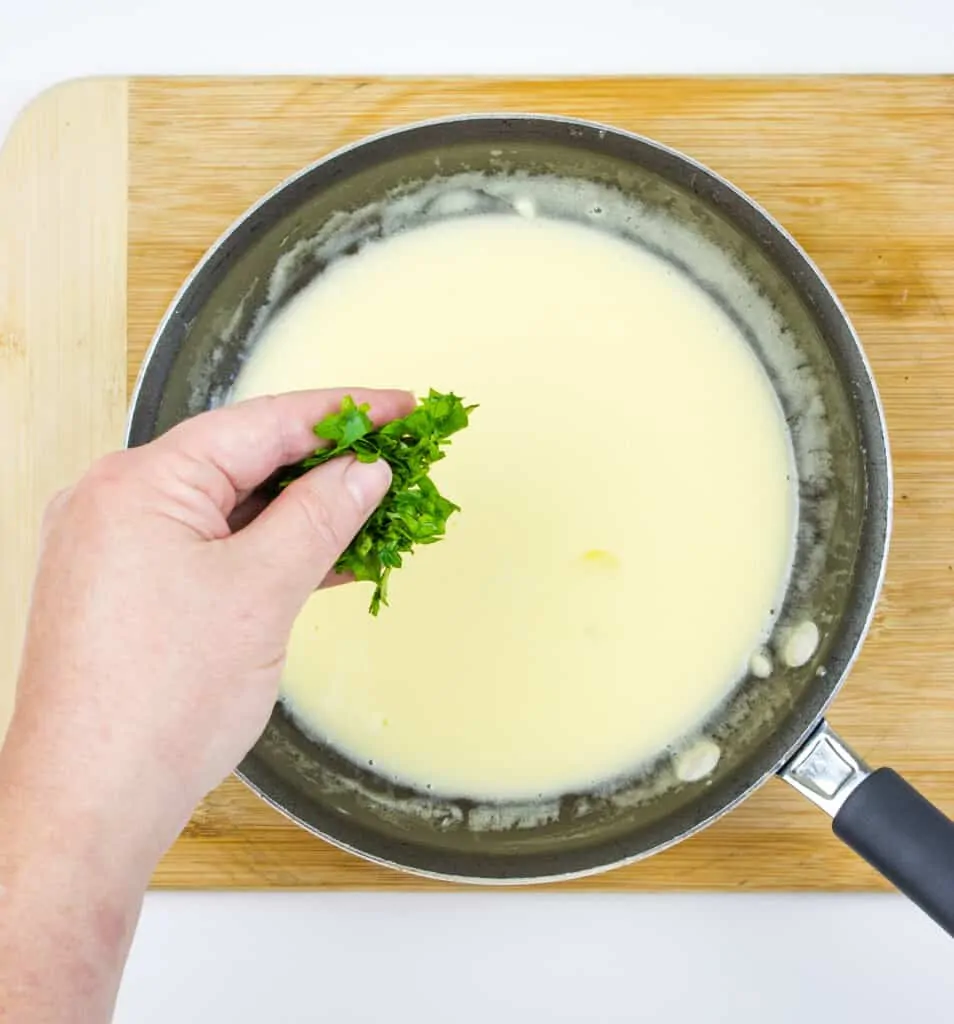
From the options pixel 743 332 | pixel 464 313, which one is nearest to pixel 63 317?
pixel 464 313

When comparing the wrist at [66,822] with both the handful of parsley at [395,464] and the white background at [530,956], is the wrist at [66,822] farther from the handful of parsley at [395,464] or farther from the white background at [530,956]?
the white background at [530,956]

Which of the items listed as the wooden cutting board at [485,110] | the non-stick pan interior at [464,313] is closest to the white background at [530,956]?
the wooden cutting board at [485,110]

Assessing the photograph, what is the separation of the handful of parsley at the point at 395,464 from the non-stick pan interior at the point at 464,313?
0.94 feet

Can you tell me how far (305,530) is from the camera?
1.00 metres

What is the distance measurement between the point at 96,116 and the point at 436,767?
0.90 meters

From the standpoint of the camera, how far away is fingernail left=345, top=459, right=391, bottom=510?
40.5 inches

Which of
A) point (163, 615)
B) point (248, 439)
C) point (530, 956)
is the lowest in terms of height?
point (530, 956)

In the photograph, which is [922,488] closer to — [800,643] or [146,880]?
[800,643]

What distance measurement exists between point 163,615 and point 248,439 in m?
0.18

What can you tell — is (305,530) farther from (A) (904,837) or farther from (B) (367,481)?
(A) (904,837)

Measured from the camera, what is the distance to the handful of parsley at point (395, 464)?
107 cm

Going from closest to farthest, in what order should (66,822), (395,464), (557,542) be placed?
(66,822)
(395,464)
(557,542)

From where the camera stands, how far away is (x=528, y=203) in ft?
4.56

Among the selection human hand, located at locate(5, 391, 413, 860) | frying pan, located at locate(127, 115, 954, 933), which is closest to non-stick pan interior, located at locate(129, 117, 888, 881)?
frying pan, located at locate(127, 115, 954, 933)
